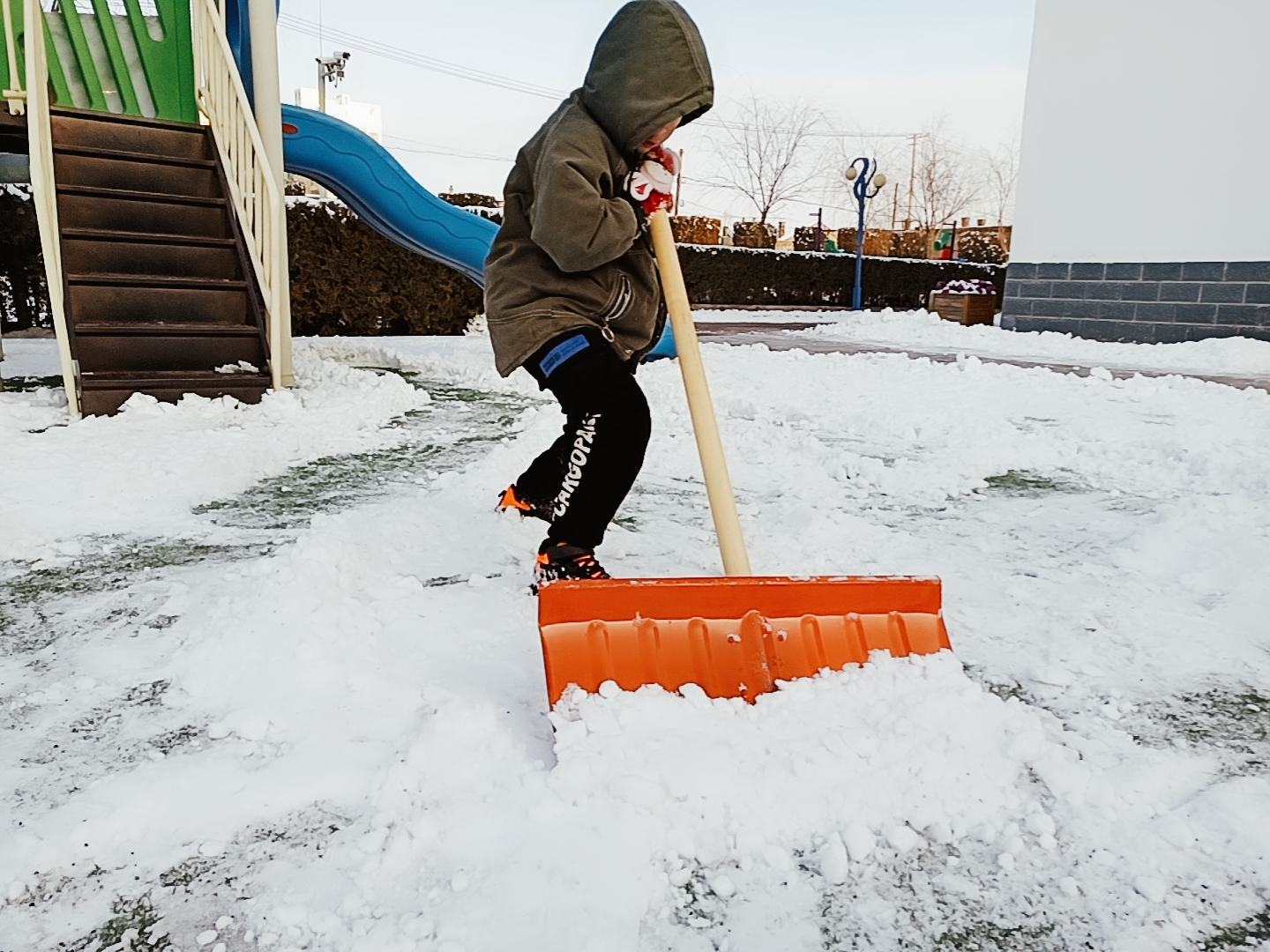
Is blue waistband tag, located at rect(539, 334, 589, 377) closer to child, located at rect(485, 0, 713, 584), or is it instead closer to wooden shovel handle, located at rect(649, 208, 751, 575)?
child, located at rect(485, 0, 713, 584)

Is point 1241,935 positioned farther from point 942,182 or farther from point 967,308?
point 942,182

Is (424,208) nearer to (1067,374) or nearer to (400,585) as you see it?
(1067,374)

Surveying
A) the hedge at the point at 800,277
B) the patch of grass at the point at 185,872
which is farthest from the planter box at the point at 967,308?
the patch of grass at the point at 185,872

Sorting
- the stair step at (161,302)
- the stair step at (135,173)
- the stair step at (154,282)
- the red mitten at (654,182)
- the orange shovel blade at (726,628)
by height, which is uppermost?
the stair step at (135,173)

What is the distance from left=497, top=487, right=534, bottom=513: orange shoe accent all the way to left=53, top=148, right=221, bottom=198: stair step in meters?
3.56

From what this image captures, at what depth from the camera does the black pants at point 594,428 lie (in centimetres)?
200

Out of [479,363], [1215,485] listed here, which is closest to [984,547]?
[1215,485]

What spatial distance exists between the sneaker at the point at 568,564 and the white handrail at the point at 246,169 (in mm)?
3007

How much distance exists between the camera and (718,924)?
108 centimetres

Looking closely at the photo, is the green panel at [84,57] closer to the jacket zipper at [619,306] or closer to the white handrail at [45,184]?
the white handrail at [45,184]

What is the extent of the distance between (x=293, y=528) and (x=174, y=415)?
172 centimetres

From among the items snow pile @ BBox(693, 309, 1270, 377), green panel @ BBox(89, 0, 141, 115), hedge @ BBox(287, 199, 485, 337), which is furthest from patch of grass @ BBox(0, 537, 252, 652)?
hedge @ BBox(287, 199, 485, 337)

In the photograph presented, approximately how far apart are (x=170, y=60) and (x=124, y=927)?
586 centimetres

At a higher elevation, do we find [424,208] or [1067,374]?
[424,208]
